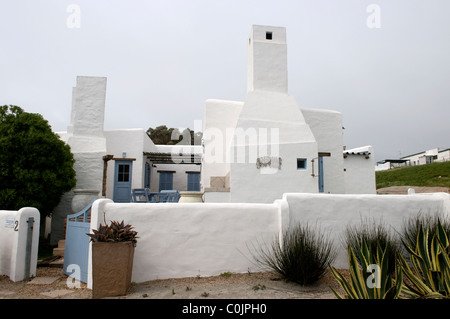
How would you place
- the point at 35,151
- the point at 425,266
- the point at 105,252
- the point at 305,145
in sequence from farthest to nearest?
the point at 305,145 < the point at 35,151 < the point at 105,252 < the point at 425,266

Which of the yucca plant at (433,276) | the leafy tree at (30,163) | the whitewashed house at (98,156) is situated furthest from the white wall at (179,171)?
the yucca plant at (433,276)

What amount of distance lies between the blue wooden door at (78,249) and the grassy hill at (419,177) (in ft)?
82.6

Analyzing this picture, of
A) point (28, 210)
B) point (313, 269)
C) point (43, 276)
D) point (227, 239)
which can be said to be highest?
point (28, 210)

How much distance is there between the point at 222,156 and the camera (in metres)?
12.7

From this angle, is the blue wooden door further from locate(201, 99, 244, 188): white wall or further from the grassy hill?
the grassy hill

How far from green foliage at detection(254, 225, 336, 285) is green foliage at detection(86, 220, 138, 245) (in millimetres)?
2431

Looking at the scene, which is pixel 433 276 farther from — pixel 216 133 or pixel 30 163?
pixel 30 163

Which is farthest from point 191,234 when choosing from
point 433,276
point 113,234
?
point 433,276

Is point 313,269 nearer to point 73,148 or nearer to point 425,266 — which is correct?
point 425,266

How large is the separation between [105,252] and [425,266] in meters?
4.73

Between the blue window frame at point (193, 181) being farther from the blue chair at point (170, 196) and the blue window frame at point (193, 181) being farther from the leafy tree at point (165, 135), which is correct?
the leafy tree at point (165, 135)

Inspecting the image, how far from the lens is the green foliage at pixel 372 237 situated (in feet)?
19.4
